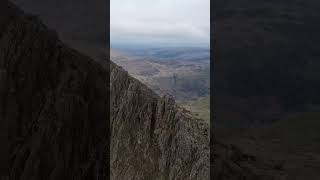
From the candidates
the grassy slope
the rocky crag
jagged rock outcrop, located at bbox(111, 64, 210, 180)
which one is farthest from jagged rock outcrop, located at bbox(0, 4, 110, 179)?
the grassy slope

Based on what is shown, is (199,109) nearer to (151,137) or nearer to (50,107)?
(151,137)

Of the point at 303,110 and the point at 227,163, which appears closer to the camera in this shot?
the point at 227,163

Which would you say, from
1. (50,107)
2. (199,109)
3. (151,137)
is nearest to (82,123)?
(50,107)

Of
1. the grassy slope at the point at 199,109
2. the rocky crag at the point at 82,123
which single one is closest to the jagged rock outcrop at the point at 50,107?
the rocky crag at the point at 82,123

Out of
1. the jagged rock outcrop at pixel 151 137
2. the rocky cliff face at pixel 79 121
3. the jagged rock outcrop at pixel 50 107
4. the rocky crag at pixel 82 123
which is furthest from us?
the jagged rock outcrop at pixel 50 107

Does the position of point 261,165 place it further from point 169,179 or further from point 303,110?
point 303,110

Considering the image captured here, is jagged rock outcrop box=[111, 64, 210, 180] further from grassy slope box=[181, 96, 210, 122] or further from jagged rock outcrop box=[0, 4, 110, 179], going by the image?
grassy slope box=[181, 96, 210, 122]

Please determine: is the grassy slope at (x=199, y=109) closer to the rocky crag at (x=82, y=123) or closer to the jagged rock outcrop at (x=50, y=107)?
the rocky crag at (x=82, y=123)

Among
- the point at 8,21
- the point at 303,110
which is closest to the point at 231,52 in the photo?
the point at 303,110

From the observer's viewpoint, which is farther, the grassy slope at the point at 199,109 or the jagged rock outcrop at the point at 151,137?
the grassy slope at the point at 199,109
